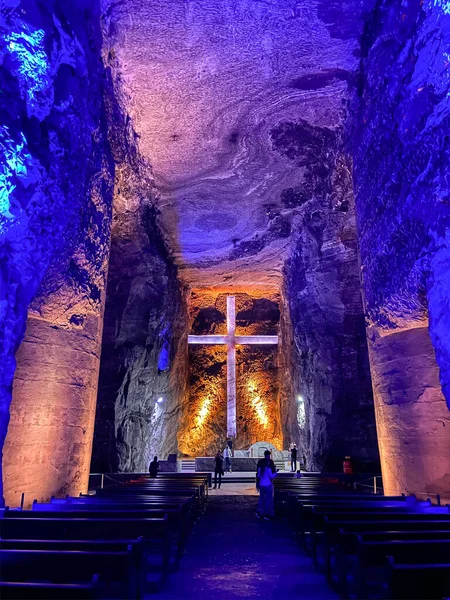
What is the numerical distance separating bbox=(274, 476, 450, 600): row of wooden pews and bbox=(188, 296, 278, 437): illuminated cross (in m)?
14.2

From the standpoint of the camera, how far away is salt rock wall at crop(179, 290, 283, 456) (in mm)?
20438

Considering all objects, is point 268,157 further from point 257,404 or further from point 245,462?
point 257,404

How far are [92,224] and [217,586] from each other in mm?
6182

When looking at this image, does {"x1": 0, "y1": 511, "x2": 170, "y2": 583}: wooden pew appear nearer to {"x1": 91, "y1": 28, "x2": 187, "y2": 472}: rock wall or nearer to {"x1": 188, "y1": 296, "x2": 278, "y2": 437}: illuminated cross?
{"x1": 91, "y1": 28, "x2": 187, "y2": 472}: rock wall

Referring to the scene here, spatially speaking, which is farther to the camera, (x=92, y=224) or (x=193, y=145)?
(x=193, y=145)

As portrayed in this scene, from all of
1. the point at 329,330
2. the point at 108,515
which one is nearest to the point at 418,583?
the point at 108,515

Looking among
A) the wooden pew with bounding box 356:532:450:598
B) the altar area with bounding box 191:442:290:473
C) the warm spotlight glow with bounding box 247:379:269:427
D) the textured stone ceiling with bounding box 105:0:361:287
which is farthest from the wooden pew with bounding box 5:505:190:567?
the warm spotlight glow with bounding box 247:379:269:427

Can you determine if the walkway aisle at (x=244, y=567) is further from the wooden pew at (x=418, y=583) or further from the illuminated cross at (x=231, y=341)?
the illuminated cross at (x=231, y=341)

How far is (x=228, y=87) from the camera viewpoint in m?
9.06

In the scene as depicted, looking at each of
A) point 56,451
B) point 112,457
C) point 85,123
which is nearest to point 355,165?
point 85,123

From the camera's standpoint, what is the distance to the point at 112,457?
41.7ft

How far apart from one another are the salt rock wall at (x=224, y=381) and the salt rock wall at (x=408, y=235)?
1364 cm

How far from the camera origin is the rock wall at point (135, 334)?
12.5 metres

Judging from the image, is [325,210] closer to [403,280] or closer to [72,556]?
[403,280]
